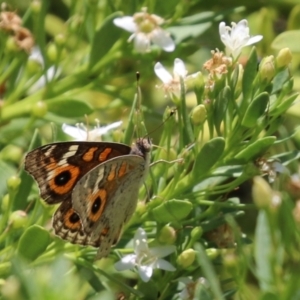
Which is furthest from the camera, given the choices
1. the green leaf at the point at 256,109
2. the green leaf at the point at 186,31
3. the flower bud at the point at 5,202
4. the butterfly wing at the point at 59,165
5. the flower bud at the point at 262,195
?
the green leaf at the point at 186,31

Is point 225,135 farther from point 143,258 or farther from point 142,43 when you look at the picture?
point 142,43

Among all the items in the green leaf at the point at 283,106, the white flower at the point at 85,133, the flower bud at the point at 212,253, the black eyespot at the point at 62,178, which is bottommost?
the flower bud at the point at 212,253

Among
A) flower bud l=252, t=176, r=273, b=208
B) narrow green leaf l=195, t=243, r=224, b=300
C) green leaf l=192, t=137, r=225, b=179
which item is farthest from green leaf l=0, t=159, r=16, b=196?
flower bud l=252, t=176, r=273, b=208

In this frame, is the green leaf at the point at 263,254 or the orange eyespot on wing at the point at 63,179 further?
the orange eyespot on wing at the point at 63,179

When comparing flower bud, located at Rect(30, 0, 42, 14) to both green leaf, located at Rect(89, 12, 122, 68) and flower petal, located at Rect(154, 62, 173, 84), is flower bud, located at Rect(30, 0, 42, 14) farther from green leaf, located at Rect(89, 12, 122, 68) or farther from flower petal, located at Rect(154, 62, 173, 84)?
flower petal, located at Rect(154, 62, 173, 84)

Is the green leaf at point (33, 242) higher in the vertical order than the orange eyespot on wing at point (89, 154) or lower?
lower

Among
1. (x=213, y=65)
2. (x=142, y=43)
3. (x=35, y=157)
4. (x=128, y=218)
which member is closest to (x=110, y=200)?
(x=128, y=218)

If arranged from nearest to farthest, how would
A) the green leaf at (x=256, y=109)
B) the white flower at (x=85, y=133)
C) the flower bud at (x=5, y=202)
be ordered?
the green leaf at (x=256, y=109) < the flower bud at (x=5, y=202) < the white flower at (x=85, y=133)

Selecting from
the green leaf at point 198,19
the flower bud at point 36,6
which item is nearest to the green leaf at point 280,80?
the green leaf at point 198,19

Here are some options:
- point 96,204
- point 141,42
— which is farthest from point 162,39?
point 96,204

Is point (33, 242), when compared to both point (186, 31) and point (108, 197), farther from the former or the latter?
point (186, 31)

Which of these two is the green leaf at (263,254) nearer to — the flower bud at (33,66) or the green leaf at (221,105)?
the green leaf at (221,105)
